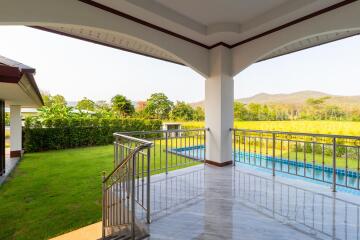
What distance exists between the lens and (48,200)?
396 centimetres

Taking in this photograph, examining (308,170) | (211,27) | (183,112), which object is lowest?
(308,170)

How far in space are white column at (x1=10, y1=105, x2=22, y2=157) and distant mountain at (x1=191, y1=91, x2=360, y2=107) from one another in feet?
39.6

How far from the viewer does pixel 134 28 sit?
3.84 meters

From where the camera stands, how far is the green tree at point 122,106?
1820cm

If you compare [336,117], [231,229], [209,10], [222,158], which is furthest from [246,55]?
[336,117]

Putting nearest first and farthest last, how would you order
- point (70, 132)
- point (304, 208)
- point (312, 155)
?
point (304, 208) < point (312, 155) < point (70, 132)

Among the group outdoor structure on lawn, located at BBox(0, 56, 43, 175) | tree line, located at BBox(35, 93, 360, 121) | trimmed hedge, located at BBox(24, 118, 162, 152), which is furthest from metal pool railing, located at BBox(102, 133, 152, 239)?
tree line, located at BBox(35, 93, 360, 121)

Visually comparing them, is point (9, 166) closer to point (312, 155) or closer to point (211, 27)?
point (211, 27)

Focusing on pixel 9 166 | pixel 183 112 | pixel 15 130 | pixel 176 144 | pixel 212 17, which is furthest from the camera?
pixel 183 112

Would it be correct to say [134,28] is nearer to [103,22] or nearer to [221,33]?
[103,22]

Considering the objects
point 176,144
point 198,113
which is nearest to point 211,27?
point 176,144

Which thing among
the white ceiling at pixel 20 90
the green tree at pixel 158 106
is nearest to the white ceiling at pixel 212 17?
the white ceiling at pixel 20 90

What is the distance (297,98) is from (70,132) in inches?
554

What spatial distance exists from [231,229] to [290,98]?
13357 mm
